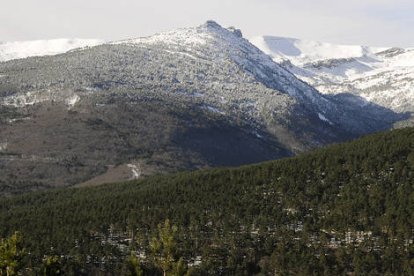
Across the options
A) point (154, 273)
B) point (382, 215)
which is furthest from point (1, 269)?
point (382, 215)

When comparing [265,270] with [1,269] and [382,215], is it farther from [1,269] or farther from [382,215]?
[1,269]

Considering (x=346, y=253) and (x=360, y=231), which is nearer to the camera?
(x=346, y=253)

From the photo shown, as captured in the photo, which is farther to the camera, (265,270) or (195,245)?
(195,245)

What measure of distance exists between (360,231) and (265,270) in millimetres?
31785

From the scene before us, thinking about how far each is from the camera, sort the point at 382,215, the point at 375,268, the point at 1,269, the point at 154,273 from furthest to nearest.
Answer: the point at 382,215 → the point at 154,273 → the point at 375,268 → the point at 1,269

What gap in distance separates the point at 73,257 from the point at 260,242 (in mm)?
54597

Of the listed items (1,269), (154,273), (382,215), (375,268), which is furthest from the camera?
(382,215)

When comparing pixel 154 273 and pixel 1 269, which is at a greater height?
pixel 1 269

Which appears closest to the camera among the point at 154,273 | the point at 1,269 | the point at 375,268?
the point at 1,269

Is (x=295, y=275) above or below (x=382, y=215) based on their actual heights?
below

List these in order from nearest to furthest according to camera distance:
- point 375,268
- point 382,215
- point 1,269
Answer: point 1,269
point 375,268
point 382,215

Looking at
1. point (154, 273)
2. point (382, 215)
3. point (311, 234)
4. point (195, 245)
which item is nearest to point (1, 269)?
point (154, 273)

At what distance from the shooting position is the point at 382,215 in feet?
653

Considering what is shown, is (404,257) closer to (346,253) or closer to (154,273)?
(346,253)
